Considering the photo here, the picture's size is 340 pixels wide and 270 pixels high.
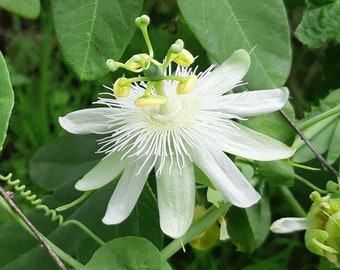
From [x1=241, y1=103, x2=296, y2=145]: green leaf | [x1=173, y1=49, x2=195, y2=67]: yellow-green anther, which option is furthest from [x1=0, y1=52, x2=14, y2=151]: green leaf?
[x1=241, y1=103, x2=296, y2=145]: green leaf

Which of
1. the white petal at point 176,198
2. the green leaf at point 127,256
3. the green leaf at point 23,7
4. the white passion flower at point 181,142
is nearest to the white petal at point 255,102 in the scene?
the white passion flower at point 181,142

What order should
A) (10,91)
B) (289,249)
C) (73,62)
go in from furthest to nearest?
1. (289,249)
2. (73,62)
3. (10,91)

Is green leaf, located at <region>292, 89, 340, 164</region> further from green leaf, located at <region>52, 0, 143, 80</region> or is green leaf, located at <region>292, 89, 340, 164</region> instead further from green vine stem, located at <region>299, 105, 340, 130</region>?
green leaf, located at <region>52, 0, 143, 80</region>

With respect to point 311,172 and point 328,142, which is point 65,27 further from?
point 311,172

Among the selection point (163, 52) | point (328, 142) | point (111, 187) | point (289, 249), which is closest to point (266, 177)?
point (328, 142)

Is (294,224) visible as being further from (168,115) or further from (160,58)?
(160,58)

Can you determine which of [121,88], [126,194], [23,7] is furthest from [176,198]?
[23,7]

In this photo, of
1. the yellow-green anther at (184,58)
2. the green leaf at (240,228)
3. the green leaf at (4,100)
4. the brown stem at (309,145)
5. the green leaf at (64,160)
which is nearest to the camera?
the green leaf at (4,100)

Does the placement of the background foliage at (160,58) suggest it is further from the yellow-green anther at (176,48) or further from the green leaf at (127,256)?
the yellow-green anther at (176,48)
